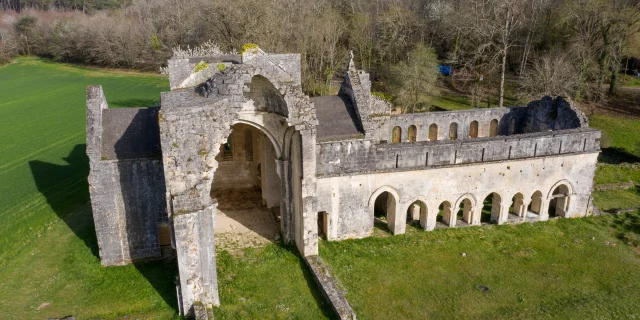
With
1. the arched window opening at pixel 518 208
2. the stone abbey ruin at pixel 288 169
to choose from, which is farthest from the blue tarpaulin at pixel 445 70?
the arched window opening at pixel 518 208

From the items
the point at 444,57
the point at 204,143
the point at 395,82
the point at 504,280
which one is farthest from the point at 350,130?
the point at 444,57

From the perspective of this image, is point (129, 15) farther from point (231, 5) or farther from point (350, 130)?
point (350, 130)

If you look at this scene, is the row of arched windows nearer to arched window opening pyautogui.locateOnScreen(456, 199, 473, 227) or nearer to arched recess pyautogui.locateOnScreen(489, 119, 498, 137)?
arched recess pyautogui.locateOnScreen(489, 119, 498, 137)

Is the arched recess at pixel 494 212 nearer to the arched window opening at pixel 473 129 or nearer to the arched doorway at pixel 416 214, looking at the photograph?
the arched doorway at pixel 416 214

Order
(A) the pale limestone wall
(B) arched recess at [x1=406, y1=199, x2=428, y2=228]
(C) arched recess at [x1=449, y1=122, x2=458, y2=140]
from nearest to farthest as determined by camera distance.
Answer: (A) the pale limestone wall, (B) arched recess at [x1=406, y1=199, x2=428, y2=228], (C) arched recess at [x1=449, y1=122, x2=458, y2=140]

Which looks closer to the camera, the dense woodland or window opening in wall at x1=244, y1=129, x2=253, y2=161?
window opening in wall at x1=244, y1=129, x2=253, y2=161

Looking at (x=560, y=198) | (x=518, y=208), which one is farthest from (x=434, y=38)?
(x=518, y=208)

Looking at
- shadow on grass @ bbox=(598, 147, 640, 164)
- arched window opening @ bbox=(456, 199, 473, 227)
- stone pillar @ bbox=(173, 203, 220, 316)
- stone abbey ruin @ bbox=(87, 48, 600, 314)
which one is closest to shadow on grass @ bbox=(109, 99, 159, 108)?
stone abbey ruin @ bbox=(87, 48, 600, 314)
